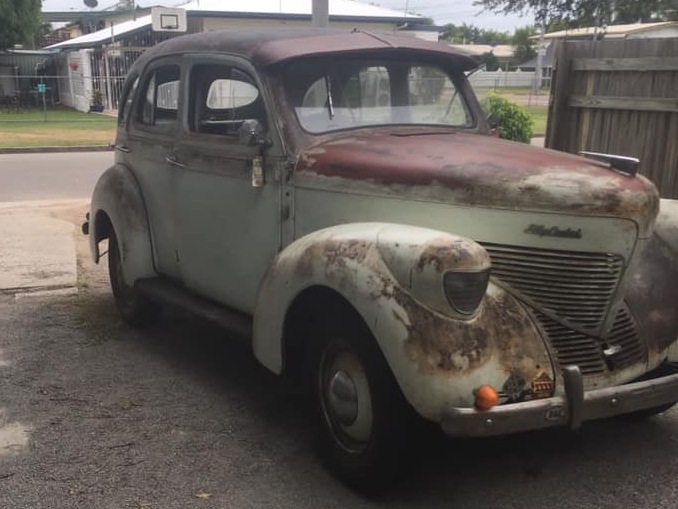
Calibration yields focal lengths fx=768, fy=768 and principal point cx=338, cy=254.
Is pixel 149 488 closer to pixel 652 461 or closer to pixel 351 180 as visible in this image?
pixel 351 180

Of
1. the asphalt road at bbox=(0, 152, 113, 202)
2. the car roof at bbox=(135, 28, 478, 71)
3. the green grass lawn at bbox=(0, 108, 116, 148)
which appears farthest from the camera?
the green grass lawn at bbox=(0, 108, 116, 148)

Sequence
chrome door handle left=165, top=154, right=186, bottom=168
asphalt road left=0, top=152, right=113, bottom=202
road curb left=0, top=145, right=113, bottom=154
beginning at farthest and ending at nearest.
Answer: road curb left=0, top=145, right=113, bottom=154
asphalt road left=0, top=152, right=113, bottom=202
chrome door handle left=165, top=154, right=186, bottom=168

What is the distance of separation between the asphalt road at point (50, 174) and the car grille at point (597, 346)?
9990mm

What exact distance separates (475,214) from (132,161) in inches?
120

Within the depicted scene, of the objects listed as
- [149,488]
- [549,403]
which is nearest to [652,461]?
[549,403]

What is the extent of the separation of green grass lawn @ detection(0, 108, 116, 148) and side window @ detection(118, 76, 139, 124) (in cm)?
1417

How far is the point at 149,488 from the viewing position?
11.2 feet

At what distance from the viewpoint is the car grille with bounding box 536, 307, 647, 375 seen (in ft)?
10.5

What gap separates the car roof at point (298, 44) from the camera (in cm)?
416

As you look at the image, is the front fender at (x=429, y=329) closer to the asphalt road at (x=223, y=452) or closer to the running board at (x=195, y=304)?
the asphalt road at (x=223, y=452)

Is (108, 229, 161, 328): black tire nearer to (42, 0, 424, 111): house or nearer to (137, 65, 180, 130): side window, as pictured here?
(137, 65, 180, 130): side window

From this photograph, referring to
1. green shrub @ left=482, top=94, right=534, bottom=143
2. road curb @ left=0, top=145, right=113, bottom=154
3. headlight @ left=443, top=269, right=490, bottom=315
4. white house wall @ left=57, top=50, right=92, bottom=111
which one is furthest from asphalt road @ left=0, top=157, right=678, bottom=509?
white house wall @ left=57, top=50, right=92, bottom=111

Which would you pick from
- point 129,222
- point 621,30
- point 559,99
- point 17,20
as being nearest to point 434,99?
point 129,222

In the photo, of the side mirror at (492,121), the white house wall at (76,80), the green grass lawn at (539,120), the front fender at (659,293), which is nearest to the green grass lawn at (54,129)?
the white house wall at (76,80)
